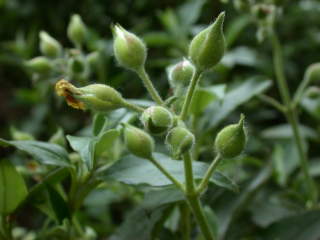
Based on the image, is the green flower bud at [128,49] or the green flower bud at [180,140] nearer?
the green flower bud at [180,140]

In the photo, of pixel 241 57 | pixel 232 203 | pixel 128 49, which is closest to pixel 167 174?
pixel 128 49

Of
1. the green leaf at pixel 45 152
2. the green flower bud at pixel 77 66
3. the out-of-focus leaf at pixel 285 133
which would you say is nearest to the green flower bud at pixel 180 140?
the green leaf at pixel 45 152

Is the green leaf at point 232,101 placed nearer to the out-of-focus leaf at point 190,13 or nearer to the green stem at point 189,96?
the green stem at point 189,96

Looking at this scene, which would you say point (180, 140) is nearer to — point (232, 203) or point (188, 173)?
point (188, 173)

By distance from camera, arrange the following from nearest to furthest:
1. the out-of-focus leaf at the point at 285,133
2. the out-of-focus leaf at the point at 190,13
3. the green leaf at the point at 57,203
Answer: the green leaf at the point at 57,203 < the out-of-focus leaf at the point at 285,133 < the out-of-focus leaf at the point at 190,13

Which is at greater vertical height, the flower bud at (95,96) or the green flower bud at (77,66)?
the flower bud at (95,96)
